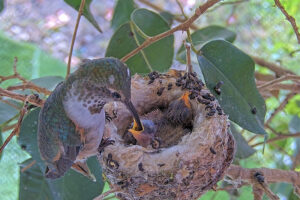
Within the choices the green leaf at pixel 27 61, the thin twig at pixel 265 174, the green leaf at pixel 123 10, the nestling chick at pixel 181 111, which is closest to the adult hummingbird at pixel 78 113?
the nestling chick at pixel 181 111

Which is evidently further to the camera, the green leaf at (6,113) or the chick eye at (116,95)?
the green leaf at (6,113)

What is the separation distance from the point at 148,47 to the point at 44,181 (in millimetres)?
654

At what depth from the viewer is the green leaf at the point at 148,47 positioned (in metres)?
1.50

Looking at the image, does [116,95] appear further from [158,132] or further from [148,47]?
[158,132]

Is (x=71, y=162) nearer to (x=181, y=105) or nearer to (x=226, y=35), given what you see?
(x=181, y=105)

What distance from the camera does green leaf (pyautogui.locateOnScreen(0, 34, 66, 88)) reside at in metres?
2.32

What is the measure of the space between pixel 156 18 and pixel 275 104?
6.10 feet

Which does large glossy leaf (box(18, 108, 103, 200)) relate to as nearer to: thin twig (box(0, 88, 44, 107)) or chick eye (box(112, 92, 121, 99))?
thin twig (box(0, 88, 44, 107))

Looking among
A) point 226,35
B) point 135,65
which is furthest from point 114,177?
point 226,35

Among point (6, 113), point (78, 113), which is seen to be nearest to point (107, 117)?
point (78, 113)

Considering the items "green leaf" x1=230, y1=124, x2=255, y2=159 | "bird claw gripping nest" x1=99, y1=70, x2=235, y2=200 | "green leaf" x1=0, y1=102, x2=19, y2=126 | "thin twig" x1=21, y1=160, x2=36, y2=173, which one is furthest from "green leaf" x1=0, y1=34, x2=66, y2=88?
"green leaf" x1=230, y1=124, x2=255, y2=159

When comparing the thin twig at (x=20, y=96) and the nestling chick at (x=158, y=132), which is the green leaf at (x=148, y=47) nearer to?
the nestling chick at (x=158, y=132)

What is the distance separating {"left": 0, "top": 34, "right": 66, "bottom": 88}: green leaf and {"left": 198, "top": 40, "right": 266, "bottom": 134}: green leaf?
4.76 ft

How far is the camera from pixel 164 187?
107 cm
